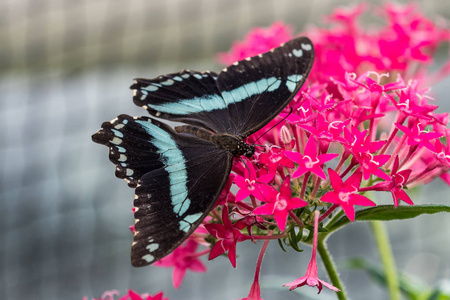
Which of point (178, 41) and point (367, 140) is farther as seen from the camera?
point (178, 41)

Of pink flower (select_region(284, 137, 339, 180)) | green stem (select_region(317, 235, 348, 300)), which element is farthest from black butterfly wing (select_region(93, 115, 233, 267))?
green stem (select_region(317, 235, 348, 300))

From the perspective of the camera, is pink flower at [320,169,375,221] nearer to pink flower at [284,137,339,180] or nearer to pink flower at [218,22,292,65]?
pink flower at [284,137,339,180]

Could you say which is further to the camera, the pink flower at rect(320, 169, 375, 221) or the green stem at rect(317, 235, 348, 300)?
the green stem at rect(317, 235, 348, 300)

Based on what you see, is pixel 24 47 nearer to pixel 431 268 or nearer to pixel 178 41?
pixel 178 41

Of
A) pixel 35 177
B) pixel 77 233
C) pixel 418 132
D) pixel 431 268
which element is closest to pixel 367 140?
pixel 418 132

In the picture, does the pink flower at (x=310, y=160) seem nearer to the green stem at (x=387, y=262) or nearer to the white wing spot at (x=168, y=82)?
the white wing spot at (x=168, y=82)

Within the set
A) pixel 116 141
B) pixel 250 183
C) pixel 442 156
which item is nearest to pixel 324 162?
pixel 250 183

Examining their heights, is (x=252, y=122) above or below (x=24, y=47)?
below
